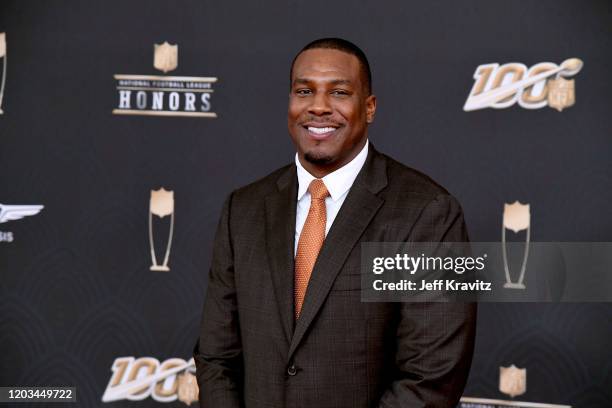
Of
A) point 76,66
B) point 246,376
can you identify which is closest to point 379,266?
point 246,376

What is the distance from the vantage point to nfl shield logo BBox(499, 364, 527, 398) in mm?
2570

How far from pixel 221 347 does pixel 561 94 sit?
1.60m

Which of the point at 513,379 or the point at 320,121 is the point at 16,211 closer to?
the point at 320,121

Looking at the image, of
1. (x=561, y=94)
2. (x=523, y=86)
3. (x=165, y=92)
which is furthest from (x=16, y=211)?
(x=561, y=94)

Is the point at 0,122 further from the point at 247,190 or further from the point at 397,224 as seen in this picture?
the point at 397,224

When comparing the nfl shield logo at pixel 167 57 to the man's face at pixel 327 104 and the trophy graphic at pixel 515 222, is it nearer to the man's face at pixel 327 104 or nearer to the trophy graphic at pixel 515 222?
the man's face at pixel 327 104

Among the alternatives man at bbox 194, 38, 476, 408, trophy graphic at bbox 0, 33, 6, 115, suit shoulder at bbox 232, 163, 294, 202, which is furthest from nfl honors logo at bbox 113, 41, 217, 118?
man at bbox 194, 38, 476, 408

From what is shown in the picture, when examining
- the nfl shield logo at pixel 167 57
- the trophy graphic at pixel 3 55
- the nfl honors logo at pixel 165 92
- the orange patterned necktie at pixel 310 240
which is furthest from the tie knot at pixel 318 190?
the trophy graphic at pixel 3 55

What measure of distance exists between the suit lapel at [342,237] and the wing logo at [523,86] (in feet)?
3.42

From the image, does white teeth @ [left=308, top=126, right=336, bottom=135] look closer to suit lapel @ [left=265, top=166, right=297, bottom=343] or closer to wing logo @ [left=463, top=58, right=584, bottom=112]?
suit lapel @ [left=265, top=166, right=297, bottom=343]

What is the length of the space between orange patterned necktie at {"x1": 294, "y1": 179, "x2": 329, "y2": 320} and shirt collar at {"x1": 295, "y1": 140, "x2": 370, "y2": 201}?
0.05ft

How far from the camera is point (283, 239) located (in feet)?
5.48

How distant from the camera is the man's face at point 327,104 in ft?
5.49

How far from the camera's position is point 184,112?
2.69 meters
